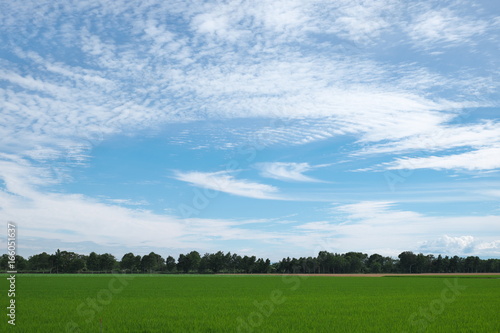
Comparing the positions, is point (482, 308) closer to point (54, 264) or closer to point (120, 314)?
point (120, 314)

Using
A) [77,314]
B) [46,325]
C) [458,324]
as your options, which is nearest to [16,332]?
[46,325]

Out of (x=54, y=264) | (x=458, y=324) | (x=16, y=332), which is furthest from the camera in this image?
(x=54, y=264)

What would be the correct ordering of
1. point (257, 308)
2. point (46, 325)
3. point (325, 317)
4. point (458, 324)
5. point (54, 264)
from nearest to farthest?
point (46, 325)
point (458, 324)
point (325, 317)
point (257, 308)
point (54, 264)

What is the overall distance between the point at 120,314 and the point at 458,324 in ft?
62.5

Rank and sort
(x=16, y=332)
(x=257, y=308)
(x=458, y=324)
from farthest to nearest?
1. (x=257, y=308)
2. (x=458, y=324)
3. (x=16, y=332)

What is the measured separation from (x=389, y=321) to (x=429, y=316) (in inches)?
162

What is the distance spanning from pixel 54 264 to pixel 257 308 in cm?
19080

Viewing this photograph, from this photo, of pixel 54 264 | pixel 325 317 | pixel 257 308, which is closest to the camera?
pixel 325 317

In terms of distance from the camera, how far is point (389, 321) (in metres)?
23.1

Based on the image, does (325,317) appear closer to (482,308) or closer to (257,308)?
(257,308)

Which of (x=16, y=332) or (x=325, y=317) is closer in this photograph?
(x=16, y=332)

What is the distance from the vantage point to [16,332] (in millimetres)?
18953

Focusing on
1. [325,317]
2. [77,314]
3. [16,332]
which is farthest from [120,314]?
[325,317]

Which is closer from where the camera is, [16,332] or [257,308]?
[16,332]
